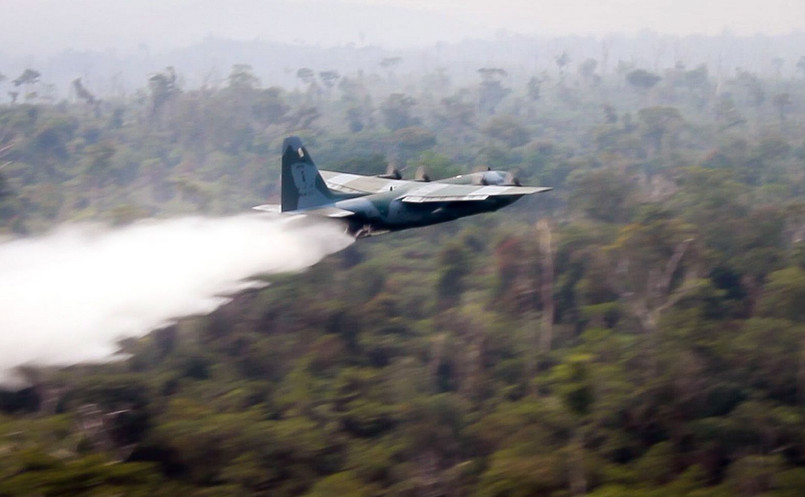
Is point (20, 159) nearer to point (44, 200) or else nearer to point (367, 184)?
point (44, 200)

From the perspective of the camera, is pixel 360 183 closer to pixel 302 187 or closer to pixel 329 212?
pixel 302 187

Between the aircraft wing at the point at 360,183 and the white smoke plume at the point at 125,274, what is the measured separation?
1.95 meters

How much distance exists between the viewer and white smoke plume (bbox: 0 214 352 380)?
25016 mm

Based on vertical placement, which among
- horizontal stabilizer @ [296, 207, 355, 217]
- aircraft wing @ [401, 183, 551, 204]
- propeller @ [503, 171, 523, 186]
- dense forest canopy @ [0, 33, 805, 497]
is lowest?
dense forest canopy @ [0, 33, 805, 497]

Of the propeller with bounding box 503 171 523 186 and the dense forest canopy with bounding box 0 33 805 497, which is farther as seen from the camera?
the propeller with bounding box 503 171 523 186

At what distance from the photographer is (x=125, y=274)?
27.9 m

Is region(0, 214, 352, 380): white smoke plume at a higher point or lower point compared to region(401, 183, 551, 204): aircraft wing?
lower

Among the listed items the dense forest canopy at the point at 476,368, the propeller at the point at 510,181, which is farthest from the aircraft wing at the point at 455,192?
the dense forest canopy at the point at 476,368

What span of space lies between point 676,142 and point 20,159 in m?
60.0

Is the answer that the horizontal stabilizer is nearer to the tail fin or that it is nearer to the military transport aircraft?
the military transport aircraft

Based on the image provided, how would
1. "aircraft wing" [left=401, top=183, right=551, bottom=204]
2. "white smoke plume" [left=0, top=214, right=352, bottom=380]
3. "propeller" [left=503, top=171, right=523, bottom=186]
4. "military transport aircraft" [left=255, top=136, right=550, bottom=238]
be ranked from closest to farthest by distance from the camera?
"white smoke plume" [left=0, top=214, right=352, bottom=380]
"aircraft wing" [left=401, top=183, right=551, bottom=204]
"military transport aircraft" [left=255, top=136, right=550, bottom=238]
"propeller" [left=503, top=171, right=523, bottom=186]

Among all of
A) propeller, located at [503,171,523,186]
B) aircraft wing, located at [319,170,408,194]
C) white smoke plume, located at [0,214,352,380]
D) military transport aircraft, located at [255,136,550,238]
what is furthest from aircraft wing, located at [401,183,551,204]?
white smoke plume, located at [0,214,352,380]

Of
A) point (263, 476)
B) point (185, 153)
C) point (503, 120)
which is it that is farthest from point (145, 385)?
point (503, 120)

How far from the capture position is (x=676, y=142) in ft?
285
